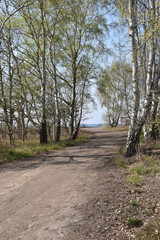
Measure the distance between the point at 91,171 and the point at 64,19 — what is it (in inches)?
420

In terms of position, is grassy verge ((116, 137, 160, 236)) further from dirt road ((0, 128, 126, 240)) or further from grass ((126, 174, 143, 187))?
dirt road ((0, 128, 126, 240))

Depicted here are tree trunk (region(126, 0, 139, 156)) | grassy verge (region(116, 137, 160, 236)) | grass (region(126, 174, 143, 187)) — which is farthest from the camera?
tree trunk (region(126, 0, 139, 156))

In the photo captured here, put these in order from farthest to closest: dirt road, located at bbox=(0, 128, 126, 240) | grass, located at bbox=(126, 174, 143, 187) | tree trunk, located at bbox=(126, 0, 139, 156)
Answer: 1. tree trunk, located at bbox=(126, 0, 139, 156)
2. grass, located at bbox=(126, 174, 143, 187)
3. dirt road, located at bbox=(0, 128, 126, 240)

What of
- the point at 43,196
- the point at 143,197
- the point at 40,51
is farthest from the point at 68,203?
the point at 40,51

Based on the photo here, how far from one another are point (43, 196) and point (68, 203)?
0.74 m

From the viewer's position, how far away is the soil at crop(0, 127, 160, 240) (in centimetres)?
304

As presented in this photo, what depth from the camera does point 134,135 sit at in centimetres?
779

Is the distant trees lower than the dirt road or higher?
higher

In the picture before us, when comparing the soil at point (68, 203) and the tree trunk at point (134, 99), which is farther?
the tree trunk at point (134, 99)

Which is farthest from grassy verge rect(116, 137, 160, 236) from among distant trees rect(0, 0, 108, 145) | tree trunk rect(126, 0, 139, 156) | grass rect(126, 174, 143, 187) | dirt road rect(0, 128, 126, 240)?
distant trees rect(0, 0, 108, 145)

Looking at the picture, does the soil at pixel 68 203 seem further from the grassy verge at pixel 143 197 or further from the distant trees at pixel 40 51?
the distant trees at pixel 40 51

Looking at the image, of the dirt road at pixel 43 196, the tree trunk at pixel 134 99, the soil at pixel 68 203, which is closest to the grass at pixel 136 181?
the soil at pixel 68 203

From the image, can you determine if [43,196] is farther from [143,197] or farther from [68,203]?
[143,197]

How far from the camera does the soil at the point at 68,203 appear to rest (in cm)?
304
